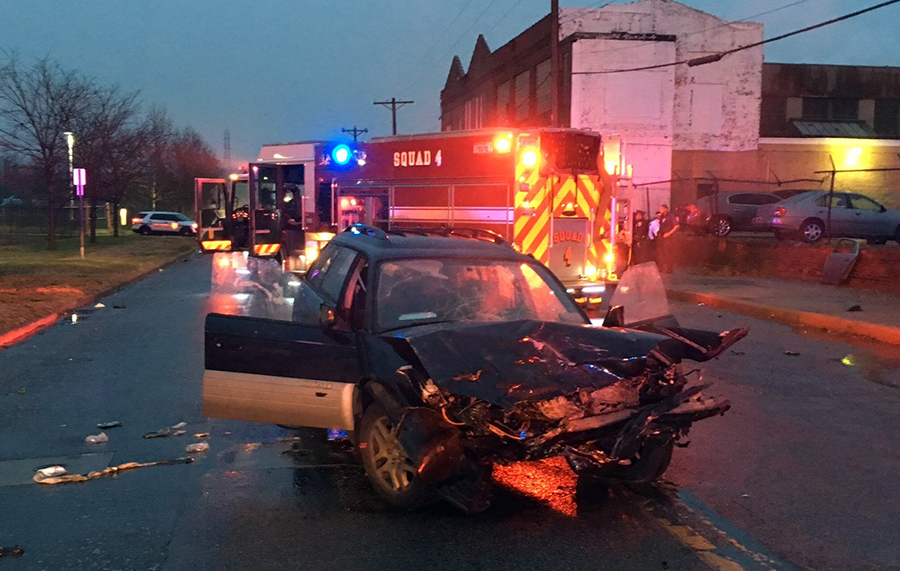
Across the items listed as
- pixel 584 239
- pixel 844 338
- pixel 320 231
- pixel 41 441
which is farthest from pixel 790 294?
pixel 41 441

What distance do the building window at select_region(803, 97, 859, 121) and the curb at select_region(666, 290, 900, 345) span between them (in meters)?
30.0

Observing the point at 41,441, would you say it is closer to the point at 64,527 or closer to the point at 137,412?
the point at 137,412

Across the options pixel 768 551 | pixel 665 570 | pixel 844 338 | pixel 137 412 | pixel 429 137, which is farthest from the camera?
pixel 429 137

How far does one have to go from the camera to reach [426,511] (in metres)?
5.14

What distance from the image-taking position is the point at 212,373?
18.8ft

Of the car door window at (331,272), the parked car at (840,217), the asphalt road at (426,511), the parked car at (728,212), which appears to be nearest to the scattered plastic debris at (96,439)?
the asphalt road at (426,511)

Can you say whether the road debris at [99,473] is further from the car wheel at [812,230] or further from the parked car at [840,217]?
the car wheel at [812,230]

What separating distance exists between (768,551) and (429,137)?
9916 millimetres

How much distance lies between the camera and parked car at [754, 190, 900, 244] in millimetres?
21734

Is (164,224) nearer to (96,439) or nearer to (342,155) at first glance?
(342,155)

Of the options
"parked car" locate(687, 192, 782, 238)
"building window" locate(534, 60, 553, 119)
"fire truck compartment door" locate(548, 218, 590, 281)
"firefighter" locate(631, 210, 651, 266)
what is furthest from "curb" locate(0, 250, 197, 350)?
"building window" locate(534, 60, 553, 119)

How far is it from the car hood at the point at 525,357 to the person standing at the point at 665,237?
15247 millimetres

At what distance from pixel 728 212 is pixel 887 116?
23262 millimetres

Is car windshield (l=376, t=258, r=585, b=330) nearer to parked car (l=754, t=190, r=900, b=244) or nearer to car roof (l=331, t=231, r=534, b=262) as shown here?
car roof (l=331, t=231, r=534, b=262)
